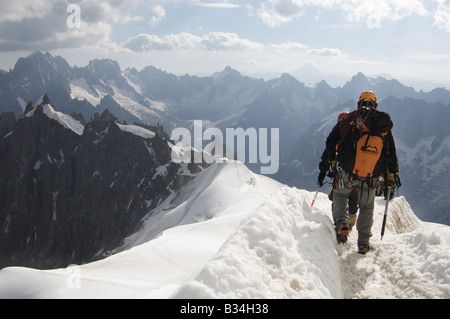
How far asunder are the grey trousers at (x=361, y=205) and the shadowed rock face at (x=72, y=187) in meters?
97.9

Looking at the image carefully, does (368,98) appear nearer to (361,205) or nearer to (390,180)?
(390,180)

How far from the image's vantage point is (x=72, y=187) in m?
131

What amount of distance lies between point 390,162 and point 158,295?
20.0 feet

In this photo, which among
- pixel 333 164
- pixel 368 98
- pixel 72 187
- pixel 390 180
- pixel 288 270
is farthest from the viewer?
pixel 72 187

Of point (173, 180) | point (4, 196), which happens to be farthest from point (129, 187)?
point (4, 196)

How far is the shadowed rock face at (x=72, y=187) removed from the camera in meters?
110

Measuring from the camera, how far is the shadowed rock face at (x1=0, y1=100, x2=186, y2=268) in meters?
110

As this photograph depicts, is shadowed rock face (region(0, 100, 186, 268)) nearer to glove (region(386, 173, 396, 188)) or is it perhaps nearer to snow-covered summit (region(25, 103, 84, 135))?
snow-covered summit (region(25, 103, 84, 135))

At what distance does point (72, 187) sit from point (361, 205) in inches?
5587

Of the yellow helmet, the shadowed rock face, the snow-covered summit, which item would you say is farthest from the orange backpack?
the snow-covered summit

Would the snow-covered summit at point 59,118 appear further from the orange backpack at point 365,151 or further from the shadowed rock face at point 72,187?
the orange backpack at point 365,151

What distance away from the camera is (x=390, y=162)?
23.9 feet

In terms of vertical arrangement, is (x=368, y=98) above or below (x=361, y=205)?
above

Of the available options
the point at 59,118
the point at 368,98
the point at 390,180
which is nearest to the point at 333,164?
the point at 390,180
